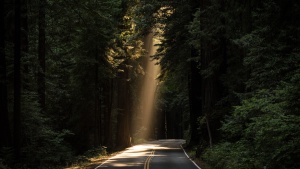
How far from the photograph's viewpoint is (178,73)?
34.6m

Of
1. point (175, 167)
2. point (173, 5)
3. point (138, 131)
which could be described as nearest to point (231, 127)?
point (175, 167)

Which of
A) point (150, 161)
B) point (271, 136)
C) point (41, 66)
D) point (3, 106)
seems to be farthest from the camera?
point (150, 161)

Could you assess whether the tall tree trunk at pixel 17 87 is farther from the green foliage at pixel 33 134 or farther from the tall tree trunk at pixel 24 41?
the green foliage at pixel 33 134

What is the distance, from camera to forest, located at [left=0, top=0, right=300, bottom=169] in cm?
1244

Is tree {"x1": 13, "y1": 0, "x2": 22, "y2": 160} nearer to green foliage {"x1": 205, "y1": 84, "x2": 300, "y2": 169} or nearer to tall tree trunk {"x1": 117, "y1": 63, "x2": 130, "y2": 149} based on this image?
green foliage {"x1": 205, "y1": 84, "x2": 300, "y2": 169}

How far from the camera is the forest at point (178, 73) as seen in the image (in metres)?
12.4

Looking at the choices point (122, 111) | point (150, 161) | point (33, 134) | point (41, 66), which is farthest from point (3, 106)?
point (122, 111)

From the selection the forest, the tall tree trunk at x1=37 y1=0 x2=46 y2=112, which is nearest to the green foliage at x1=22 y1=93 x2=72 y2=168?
the forest

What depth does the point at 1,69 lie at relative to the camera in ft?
53.5

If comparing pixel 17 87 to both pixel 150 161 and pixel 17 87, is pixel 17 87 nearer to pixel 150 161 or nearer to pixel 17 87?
pixel 17 87

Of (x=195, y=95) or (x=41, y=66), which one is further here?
(x=195, y=95)

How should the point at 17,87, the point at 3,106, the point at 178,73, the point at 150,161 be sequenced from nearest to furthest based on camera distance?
1. the point at 17,87
2. the point at 3,106
3. the point at 150,161
4. the point at 178,73

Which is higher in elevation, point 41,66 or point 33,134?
point 41,66

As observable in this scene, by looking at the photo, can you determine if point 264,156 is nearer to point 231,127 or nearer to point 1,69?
point 231,127
